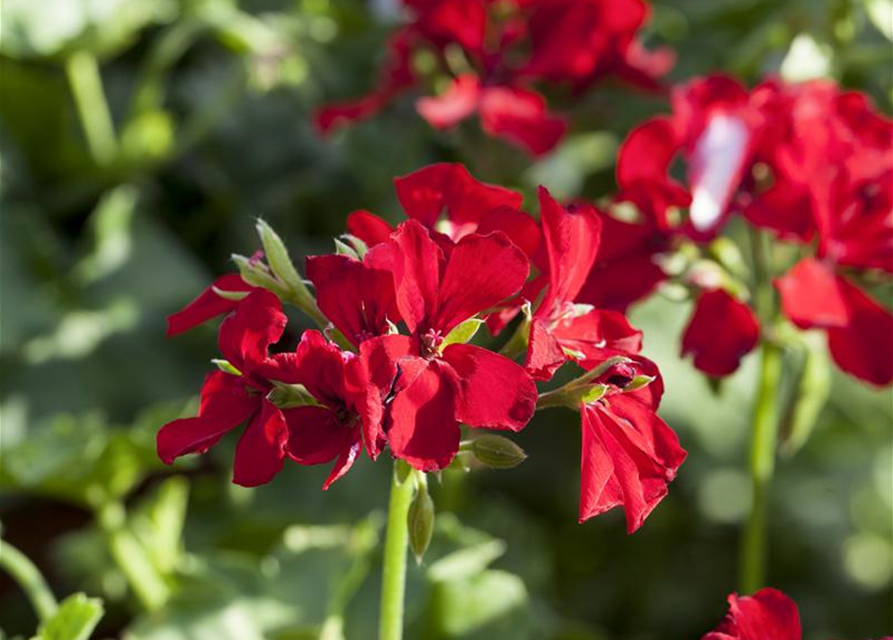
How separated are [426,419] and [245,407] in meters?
0.09

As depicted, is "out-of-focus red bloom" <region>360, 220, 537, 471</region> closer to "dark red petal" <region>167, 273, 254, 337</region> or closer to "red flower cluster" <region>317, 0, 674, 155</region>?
"dark red petal" <region>167, 273, 254, 337</region>

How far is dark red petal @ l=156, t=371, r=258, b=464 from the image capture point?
0.62 metres

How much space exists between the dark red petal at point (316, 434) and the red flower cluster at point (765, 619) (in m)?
0.18

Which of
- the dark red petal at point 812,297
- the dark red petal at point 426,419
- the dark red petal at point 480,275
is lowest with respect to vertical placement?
the dark red petal at point 812,297

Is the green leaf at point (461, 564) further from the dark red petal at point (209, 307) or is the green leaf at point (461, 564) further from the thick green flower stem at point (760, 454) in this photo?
the dark red petal at point (209, 307)

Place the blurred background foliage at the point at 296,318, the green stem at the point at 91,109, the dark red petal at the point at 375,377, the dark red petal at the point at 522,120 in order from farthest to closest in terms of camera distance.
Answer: the green stem at the point at 91,109 → the blurred background foliage at the point at 296,318 → the dark red petal at the point at 522,120 → the dark red petal at the point at 375,377

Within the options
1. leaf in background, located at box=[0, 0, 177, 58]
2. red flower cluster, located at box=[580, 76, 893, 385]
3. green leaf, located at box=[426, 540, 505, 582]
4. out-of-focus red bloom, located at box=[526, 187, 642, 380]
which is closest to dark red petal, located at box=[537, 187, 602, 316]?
out-of-focus red bloom, located at box=[526, 187, 642, 380]

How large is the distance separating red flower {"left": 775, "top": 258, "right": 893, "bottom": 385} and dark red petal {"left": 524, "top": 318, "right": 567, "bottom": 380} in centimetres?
28

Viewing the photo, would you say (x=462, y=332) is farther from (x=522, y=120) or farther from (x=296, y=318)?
(x=296, y=318)

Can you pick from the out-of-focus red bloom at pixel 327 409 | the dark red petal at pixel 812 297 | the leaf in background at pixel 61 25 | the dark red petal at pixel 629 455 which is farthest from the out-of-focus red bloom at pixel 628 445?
the leaf in background at pixel 61 25

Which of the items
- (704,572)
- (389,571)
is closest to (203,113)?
(704,572)

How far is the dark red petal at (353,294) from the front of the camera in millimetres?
607

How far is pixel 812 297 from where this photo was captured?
2.78ft

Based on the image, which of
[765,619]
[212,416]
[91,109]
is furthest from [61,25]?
[765,619]
